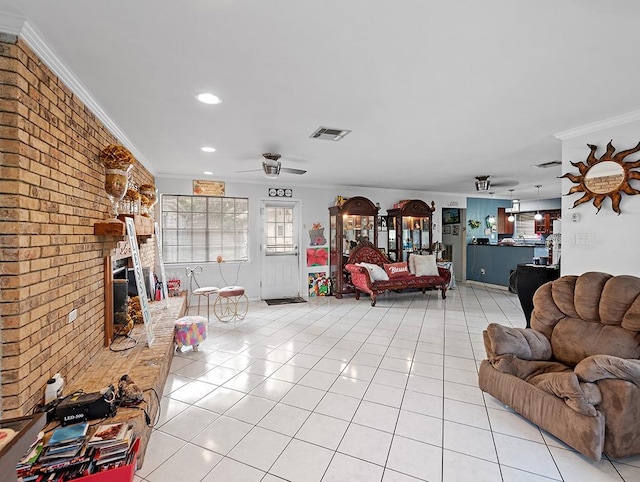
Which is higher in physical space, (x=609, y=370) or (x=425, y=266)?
(x=425, y=266)

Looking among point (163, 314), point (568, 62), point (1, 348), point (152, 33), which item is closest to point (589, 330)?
point (568, 62)

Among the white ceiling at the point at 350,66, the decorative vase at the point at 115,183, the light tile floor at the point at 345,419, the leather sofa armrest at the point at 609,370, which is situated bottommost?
the light tile floor at the point at 345,419

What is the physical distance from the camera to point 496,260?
756cm

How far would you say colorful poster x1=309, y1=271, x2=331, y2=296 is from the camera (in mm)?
6699

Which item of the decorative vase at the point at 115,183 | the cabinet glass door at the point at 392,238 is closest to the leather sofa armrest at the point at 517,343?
the decorative vase at the point at 115,183

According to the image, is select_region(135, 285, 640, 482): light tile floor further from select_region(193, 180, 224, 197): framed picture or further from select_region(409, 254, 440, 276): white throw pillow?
select_region(193, 180, 224, 197): framed picture

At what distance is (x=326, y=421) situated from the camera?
7.49 ft

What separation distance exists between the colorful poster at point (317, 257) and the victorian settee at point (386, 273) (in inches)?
21.1

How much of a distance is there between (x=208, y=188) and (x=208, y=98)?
3.68 meters

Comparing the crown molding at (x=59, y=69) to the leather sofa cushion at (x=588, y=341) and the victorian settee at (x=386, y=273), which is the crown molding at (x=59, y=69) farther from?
the victorian settee at (x=386, y=273)

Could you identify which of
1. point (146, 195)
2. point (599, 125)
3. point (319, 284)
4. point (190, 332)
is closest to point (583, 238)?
point (599, 125)

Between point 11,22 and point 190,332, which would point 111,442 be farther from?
point 11,22

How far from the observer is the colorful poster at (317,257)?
668cm

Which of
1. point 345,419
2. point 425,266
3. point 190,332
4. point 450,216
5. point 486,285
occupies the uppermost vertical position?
point 450,216
